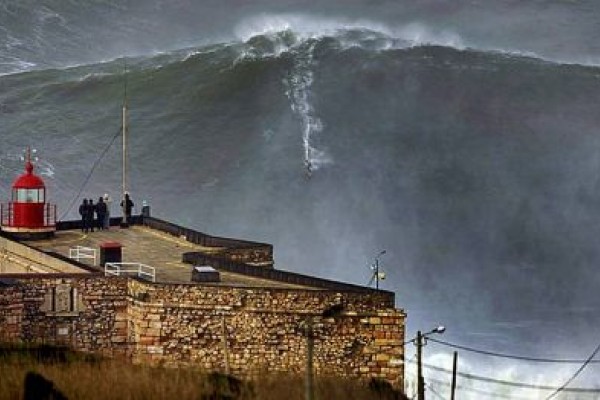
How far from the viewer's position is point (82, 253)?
28062 millimetres

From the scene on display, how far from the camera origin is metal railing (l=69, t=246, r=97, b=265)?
1077 inches

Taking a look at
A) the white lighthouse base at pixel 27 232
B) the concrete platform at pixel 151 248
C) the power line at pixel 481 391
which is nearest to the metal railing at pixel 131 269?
the concrete platform at pixel 151 248

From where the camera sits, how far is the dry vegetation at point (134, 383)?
57.0ft

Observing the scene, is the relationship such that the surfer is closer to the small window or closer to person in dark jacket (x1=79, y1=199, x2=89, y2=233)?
person in dark jacket (x1=79, y1=199, x2=89, y2=233)

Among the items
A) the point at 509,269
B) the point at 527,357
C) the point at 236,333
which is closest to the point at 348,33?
the point at 509,269

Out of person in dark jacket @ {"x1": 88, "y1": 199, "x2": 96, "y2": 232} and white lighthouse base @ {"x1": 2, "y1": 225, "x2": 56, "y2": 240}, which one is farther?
person in dark jacket @ {"x1": 88, "y1": 199, "x2": 96, "y2": 232}

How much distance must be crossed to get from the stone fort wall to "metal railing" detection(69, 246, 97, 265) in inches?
139

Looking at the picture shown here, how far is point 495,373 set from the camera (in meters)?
Result: 40.4

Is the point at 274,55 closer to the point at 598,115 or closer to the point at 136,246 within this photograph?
the point at 598,115

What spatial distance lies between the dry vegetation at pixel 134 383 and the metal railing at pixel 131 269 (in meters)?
4.16

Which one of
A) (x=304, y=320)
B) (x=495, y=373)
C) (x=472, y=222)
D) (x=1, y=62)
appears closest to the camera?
(x=304, y=320)

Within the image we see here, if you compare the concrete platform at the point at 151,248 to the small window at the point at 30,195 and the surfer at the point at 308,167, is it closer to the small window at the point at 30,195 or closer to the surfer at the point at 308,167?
the small window at the point at 30,195

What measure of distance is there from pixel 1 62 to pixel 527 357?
5715cm

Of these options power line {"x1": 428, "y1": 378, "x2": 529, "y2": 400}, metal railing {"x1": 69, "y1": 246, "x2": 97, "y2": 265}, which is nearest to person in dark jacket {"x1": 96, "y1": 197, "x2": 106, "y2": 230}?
metal railing {"x1": 69, "y1": 246, "x2": 97, "y2": 265}
